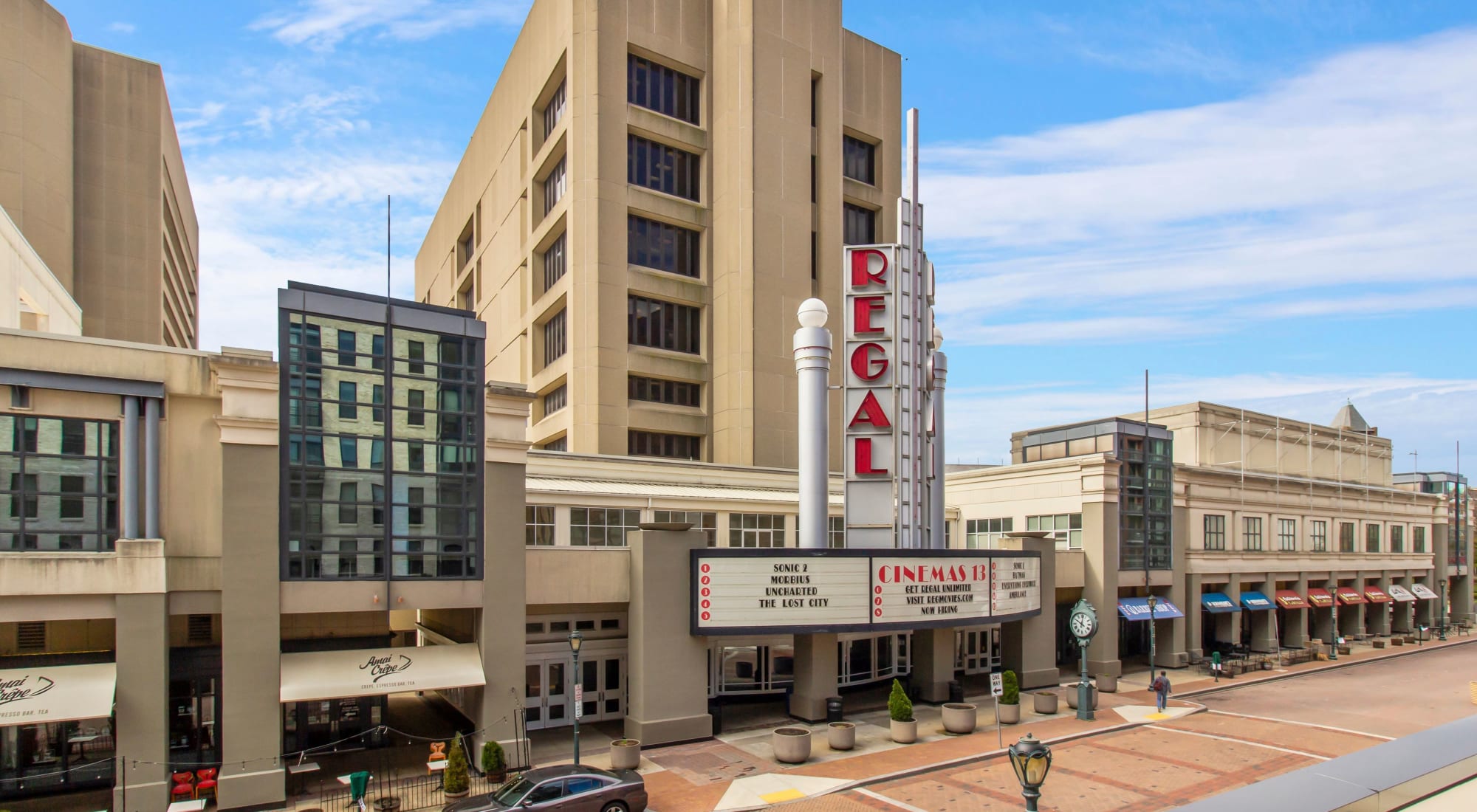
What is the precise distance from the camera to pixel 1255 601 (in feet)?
167

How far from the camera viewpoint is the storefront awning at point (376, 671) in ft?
74.6

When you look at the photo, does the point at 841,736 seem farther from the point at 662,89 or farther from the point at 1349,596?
the point at 1349,596

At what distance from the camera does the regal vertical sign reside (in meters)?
34.0

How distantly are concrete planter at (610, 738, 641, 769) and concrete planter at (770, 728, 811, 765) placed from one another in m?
3.93

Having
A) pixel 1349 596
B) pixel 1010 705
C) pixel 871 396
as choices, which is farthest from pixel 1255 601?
pixel 871 396

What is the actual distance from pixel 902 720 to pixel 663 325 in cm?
2524

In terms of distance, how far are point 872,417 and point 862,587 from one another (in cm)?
Result: 665

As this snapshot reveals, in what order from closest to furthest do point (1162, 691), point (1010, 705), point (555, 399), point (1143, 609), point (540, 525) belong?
1. point (1010, 705)
2. point (1162, 691)
3. point (540, 525)
4. point (1143, 609)
5. point (555, 399)

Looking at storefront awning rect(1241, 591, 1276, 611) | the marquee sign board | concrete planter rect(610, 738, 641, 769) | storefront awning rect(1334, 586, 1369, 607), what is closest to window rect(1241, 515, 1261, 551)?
storefront awning rect(1241, 591, 1276, 611)

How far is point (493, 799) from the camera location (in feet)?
65.6

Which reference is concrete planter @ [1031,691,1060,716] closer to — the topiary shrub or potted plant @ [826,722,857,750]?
the topiary shrub

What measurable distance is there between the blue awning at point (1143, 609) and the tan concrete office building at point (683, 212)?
51.7 feet

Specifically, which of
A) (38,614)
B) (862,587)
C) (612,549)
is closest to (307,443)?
(38,614)

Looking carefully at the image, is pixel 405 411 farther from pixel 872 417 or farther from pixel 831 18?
pixel 831 18
